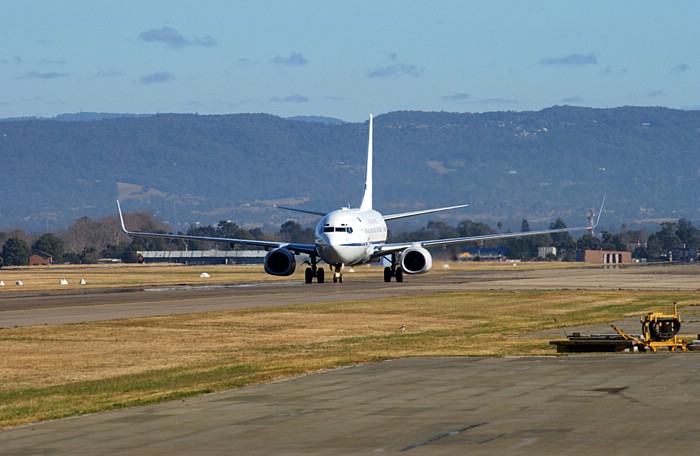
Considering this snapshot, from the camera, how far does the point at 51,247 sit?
190m

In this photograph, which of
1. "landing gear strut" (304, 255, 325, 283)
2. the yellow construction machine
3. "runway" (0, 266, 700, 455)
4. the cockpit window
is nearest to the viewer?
"runway" (0, 266, 700, 455)

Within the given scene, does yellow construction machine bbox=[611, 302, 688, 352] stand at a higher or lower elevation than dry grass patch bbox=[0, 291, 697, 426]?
higher

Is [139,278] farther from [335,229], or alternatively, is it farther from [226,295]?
[226,295]

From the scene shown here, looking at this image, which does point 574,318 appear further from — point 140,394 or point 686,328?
point 140,394

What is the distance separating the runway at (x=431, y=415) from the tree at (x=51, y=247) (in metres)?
166

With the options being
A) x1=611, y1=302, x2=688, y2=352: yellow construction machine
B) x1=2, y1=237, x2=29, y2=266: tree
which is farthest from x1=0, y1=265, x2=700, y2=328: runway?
x1=2, y1=237, x2=29, y2=266: tree

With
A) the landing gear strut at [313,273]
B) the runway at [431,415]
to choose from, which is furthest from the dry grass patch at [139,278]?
the runway at [431,415]

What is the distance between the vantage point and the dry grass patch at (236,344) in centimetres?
2556

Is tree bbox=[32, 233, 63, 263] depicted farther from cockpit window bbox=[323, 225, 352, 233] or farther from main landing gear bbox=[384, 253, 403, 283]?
cockpit window bbox=[323, 225, 352, 233]

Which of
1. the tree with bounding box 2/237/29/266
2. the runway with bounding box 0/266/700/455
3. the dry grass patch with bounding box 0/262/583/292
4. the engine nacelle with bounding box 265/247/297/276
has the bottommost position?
the runway with bounding box 0/266/700/455

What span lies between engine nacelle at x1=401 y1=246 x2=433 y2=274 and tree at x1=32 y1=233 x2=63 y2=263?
396 feet

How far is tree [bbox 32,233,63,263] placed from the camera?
7466 inches

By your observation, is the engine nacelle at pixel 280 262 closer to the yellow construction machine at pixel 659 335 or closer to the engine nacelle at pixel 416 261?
the engine nacelle at pixel 416 261

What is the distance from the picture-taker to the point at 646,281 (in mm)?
82125
